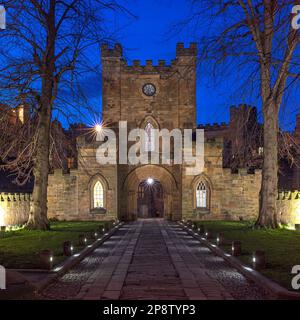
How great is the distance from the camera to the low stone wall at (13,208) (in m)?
28.0

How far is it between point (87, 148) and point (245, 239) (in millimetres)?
19476

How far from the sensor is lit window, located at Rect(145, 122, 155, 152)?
37156 millimetres

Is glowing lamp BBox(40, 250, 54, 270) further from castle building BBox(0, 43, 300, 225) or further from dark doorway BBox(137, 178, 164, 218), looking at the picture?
dark doorway BBox(137, 178, 164, 218)

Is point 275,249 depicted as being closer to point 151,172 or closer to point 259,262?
point 259,262

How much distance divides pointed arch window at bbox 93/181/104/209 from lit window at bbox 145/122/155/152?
181 inches

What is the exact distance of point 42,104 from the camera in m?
24.2

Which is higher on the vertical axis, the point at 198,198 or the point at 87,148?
the point at 87,148

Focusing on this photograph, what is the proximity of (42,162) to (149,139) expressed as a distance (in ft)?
46.8

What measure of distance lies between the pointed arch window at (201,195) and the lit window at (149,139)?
4729 mm

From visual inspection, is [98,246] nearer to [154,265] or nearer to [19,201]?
[154,265]

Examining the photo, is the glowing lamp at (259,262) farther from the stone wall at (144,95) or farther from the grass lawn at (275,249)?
the stone wall at (144,95)

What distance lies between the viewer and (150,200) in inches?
2160

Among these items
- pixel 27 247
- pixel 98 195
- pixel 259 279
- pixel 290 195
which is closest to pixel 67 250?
pixel 27 247
